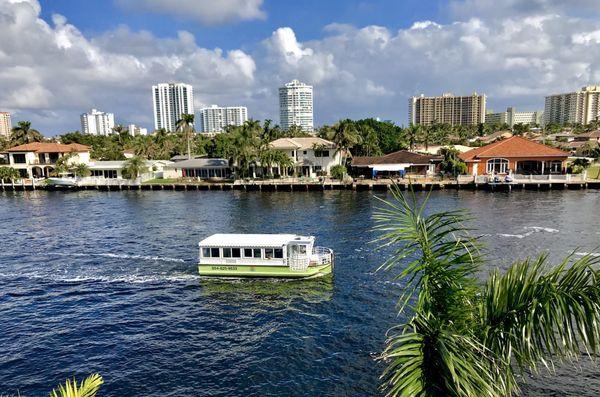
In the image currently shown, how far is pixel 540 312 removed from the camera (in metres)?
6.65

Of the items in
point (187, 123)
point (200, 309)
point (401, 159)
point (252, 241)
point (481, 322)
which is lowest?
point (200, 309)

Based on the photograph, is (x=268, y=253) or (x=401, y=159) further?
(x=401, y=159)

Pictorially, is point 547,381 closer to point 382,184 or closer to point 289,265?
point 289,265

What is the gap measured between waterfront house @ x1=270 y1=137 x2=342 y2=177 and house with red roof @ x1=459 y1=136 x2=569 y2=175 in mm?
29695

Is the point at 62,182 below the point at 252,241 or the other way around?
the other way around

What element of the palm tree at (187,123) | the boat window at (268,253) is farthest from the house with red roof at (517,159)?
the palm tree at (187,123)

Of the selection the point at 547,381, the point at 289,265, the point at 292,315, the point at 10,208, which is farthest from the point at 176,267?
the point at 10,208

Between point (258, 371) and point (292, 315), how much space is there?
6.65 metres

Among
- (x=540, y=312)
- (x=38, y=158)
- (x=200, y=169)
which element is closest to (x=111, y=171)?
(x=38, y=158)

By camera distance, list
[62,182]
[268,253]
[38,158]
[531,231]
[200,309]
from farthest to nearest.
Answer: [38,158] < [62,182] < [531,231] < [268,253] < [200,309]

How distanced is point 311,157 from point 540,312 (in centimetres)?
9842

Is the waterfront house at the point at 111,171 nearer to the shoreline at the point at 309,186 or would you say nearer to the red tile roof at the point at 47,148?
the shoreline at the point at 309,186

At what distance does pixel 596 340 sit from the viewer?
22.8 feet

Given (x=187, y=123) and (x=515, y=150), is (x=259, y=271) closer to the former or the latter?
(x=515, y=150)
